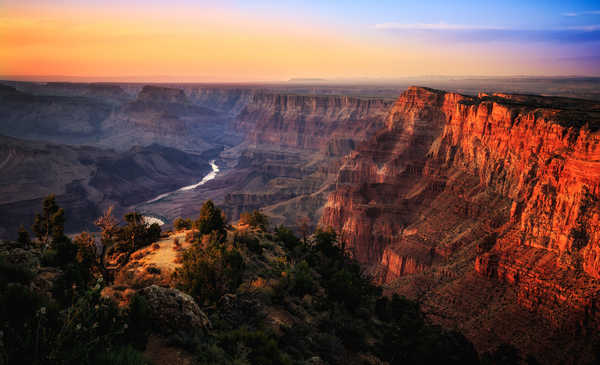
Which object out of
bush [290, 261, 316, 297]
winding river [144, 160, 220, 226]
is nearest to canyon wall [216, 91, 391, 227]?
winding river [144, 160, 220, 226]

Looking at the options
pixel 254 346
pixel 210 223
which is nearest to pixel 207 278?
pixel 254 346

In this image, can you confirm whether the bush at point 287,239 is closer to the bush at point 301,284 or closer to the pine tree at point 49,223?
the bush at point 301,284

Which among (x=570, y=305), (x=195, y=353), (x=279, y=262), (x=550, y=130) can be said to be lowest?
(x=570, y=305)

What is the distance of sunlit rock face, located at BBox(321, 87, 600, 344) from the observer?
31.0 meters

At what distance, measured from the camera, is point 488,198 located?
49188 millimetres

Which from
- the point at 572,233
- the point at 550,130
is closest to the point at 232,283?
the point at 572,233

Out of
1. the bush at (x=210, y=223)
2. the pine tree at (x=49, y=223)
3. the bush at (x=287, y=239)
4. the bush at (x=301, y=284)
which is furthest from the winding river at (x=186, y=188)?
the bush at (x=301, y=284)

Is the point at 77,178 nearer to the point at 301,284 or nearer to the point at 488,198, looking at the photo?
the point at 488,198

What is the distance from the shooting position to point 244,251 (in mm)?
27016

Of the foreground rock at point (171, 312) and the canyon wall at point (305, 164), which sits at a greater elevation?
the foreground rock at point (171, 312)

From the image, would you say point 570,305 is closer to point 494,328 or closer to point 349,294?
point 494,328

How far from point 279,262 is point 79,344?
20.3 m

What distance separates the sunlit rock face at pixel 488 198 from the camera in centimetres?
3097

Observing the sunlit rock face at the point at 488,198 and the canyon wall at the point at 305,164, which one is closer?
the sunlit rock face at the point at 488,198
